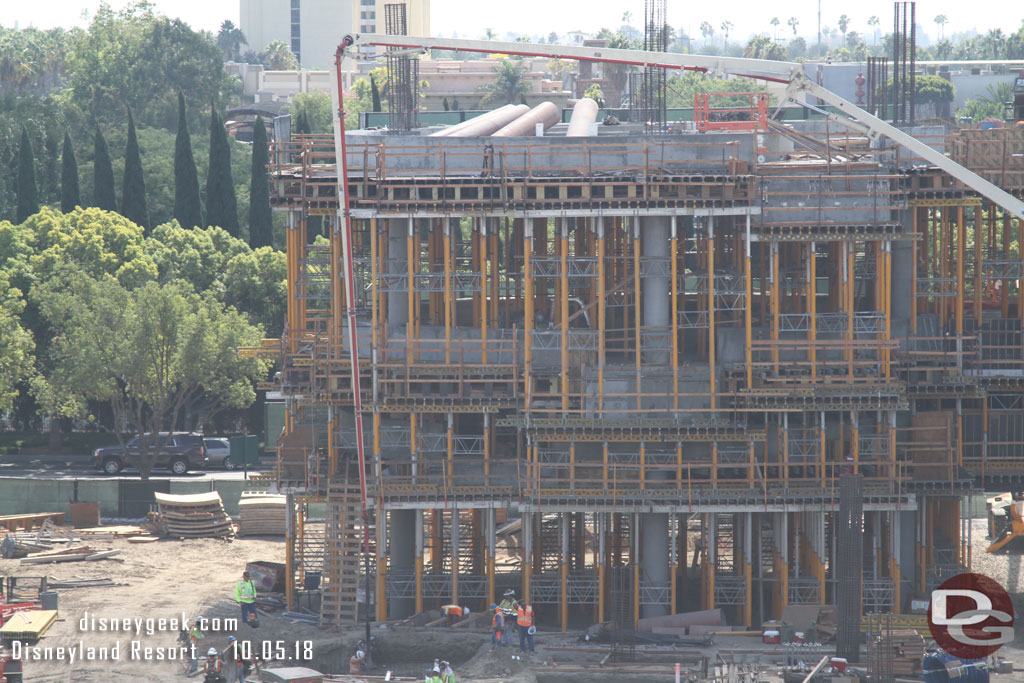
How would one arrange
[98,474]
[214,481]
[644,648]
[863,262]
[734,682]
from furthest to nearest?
1. [98,474]
2. [214,481]
3. [863,262]
4. [644,648]
5. [734,682]

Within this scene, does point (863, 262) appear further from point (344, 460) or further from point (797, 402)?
point (344, 460)

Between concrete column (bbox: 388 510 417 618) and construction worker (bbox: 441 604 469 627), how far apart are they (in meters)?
1.69

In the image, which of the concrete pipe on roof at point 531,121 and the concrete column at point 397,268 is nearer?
the concrete column at point 397,268

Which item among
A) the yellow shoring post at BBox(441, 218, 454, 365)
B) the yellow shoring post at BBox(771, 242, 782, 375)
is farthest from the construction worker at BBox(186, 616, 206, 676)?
the yellow shoring post at BBox(771, 242, 782, 375)

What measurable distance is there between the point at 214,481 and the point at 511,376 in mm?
21569

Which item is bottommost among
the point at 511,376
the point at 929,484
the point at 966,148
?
the point at 929,484

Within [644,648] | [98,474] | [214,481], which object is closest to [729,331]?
[644,648]

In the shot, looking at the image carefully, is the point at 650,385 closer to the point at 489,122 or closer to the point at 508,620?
the point at 508,620

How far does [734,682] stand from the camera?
130 ft

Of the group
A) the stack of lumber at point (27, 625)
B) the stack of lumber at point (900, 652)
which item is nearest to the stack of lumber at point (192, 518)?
the stack of lumber at point (27, 625)

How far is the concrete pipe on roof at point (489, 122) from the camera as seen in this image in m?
50.0

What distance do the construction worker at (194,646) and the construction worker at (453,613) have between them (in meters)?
6.75

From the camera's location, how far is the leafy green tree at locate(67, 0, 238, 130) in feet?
511

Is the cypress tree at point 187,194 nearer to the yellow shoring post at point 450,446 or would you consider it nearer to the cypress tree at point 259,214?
the cypress tree at point 259,214
